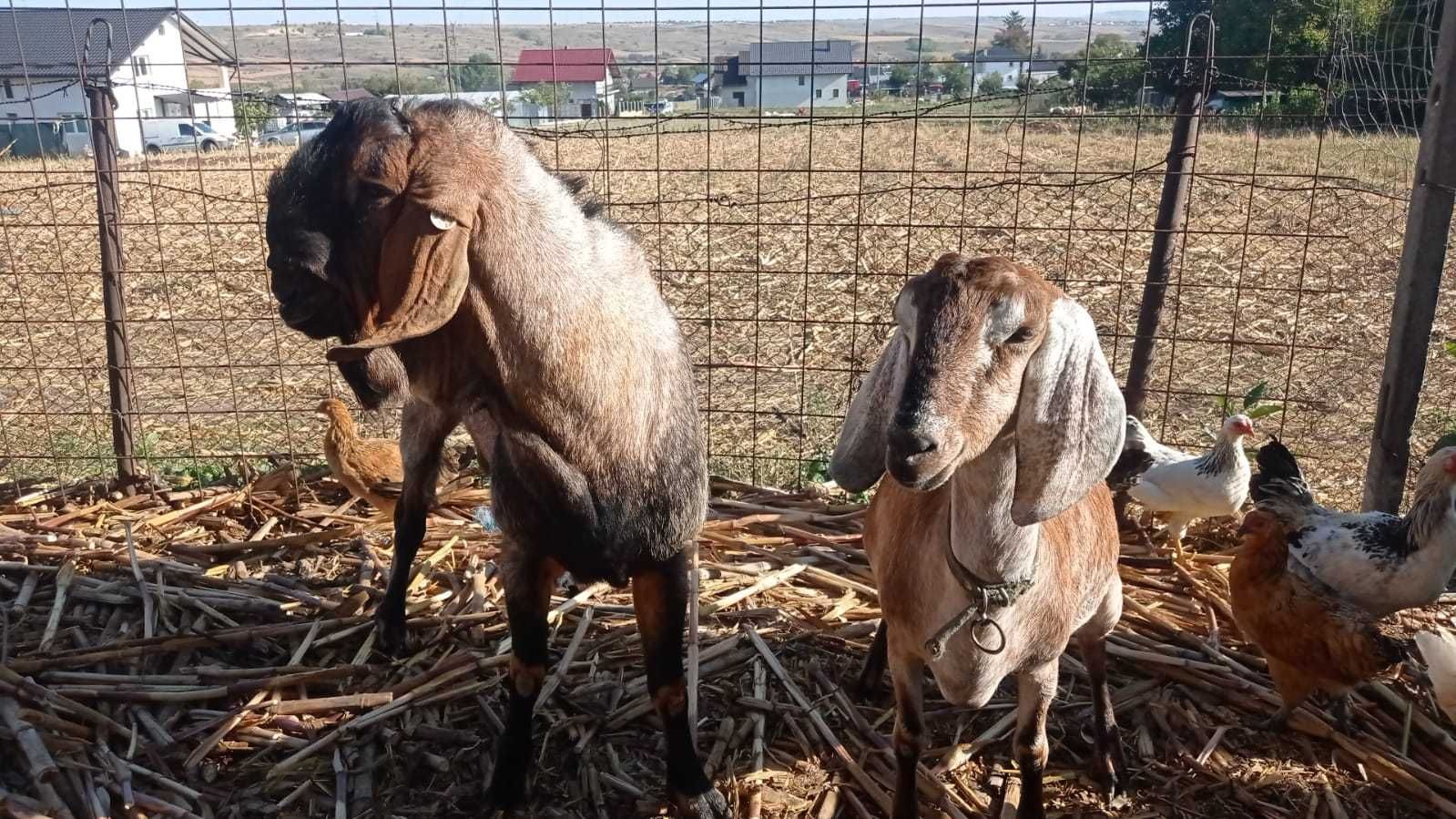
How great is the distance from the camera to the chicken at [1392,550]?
420cm

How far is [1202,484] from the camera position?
5.06 m

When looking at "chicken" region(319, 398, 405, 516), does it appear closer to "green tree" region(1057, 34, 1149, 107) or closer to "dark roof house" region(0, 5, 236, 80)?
"dark roof house" region(0, 5, 236, 80)

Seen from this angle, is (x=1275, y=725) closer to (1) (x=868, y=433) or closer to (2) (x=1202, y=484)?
(2) (x=1202, y=484)

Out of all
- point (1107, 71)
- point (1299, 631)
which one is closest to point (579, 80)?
point (1107, 71)

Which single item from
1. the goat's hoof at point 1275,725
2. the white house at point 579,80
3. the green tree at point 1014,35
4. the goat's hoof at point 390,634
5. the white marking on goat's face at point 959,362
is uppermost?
the green tree at point 1014,35

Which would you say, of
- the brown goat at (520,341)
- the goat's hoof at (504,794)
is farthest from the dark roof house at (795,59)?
the goat's hoof at (504,794)

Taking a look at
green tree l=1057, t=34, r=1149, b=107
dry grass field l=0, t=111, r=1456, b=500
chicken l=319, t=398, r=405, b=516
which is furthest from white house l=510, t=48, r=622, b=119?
green tree l=1057, t=34, r=1149, b=107

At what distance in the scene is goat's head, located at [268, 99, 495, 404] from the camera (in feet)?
8.20

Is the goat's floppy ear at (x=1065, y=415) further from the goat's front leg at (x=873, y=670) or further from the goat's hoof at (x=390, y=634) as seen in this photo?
the goat's hoof at (x=390, y=634)

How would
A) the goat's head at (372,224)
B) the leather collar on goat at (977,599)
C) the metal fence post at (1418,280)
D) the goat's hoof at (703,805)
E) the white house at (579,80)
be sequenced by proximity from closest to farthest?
1. the goat's head at (372,224)
2. the leather collar on goat at (977,599)
3. the goat's hoof at (703,805)
4. the metal fence post at (1418,280)
5. the white house at (579,80)

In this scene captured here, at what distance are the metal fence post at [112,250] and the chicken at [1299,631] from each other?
584cm

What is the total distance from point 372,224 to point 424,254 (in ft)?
0.60

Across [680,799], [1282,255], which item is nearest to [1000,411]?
[680,799]

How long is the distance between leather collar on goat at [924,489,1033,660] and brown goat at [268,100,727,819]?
0.87 meters
